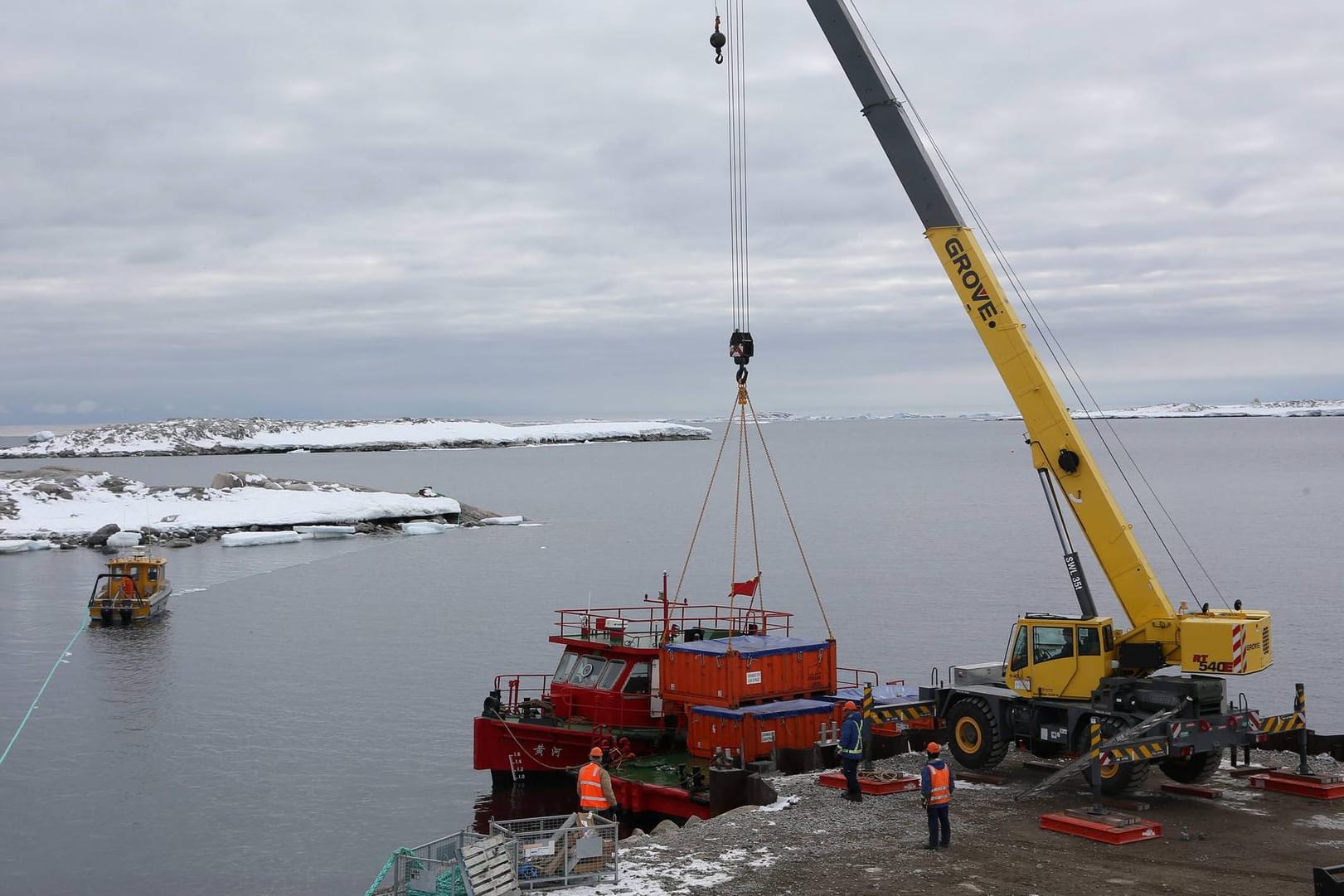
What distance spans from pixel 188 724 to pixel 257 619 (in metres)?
18.4

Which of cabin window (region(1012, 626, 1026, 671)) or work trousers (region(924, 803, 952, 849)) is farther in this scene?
cabin window (region(1012, 626, 1026, 671))

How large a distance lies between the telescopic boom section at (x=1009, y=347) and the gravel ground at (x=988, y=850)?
2815mm

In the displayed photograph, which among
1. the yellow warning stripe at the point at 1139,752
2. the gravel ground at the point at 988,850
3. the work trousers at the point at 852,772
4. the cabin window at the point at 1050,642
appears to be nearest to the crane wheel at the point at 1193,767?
the gravel ground at the point at 988,850

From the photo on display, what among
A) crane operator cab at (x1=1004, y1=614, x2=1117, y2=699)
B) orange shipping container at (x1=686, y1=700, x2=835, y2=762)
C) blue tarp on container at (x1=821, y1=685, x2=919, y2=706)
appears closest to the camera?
crane operator cab at (x1=1004, y1=614, x2=1117, y2=699)

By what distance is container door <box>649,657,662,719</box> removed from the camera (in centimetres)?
2519

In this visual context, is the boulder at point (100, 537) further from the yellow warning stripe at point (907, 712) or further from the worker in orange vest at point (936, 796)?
the worker in orange vest at point (936, 796)

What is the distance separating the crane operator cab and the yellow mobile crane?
18mm

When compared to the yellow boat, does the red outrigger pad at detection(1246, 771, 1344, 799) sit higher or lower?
lower

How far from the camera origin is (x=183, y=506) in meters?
90.5

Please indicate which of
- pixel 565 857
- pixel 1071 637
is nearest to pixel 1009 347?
pixel 1071 637

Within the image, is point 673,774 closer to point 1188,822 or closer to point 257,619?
point 1188,822

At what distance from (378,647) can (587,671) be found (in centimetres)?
2046

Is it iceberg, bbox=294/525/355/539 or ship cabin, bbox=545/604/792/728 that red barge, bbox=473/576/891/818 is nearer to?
ship cabin, bbox=545/604/792/728

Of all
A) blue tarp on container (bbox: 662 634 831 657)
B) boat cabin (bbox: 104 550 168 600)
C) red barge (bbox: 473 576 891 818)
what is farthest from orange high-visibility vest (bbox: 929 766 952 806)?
boat cabin (bbox: 104 550 168 600)
